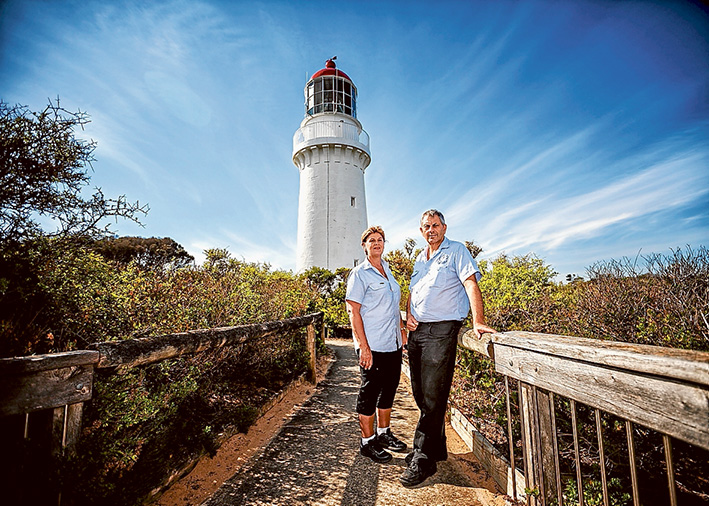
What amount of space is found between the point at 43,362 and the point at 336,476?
2.22 m

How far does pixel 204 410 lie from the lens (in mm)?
3482

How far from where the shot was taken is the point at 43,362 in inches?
65.0

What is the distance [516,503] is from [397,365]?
1303mm

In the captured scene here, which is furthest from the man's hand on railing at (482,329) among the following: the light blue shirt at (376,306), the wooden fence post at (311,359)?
the wooden fence post at (311,359)

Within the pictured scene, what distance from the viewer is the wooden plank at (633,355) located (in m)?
1.01

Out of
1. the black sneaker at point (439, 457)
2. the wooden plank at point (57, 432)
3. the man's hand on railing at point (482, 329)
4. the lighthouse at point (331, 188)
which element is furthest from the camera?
the lighthouse at point (331, 188)

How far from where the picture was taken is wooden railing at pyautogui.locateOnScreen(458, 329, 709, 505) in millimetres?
1049

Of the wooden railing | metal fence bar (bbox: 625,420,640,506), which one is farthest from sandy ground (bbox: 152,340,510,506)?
metal fence bar (bbox: 625,420,640,506)

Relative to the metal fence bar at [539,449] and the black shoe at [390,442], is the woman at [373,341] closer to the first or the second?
the black shoe at [390,442]

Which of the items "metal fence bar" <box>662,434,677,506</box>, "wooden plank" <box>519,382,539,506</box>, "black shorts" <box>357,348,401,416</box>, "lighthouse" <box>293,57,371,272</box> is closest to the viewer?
A: "metal fence bar" <box>662,434,677,506</box>

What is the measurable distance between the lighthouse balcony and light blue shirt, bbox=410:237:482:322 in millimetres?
16952

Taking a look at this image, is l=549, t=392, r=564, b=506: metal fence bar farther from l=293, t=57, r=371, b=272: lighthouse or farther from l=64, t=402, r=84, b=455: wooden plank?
l=293, t=57, r=371, b=272: lighthouse

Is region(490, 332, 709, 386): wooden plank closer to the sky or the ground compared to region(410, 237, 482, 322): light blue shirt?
closer to the ground

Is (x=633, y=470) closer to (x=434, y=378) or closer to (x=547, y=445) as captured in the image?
(x=547, y=445)
